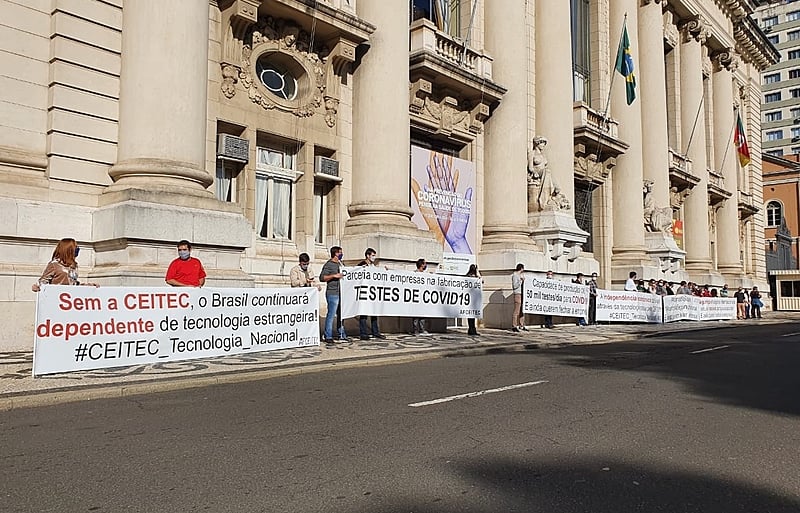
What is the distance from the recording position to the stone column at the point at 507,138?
836 inches

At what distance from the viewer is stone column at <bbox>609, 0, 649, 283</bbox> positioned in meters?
28.7

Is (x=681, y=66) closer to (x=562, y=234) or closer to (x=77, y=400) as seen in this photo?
(x=562, y=234)

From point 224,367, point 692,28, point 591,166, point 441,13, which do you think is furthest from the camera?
point 692,28

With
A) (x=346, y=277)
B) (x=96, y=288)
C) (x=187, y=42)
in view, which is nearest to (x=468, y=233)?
(x=346, y=277)

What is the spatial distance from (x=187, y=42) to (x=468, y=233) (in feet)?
35.2

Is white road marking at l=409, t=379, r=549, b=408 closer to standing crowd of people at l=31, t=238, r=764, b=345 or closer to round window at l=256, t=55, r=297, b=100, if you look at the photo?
standing crowd of people at l=31, t=238, r=764, b=345

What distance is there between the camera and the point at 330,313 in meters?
13.7

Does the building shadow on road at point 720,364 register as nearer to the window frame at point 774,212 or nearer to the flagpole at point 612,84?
the flagpole at point 612,84

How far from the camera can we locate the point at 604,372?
32.0ft

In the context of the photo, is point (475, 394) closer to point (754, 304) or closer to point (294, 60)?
point (294, 60)

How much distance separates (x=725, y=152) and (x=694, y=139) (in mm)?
5695

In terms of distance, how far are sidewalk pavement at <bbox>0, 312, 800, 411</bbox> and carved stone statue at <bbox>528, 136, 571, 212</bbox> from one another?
24.3 ft

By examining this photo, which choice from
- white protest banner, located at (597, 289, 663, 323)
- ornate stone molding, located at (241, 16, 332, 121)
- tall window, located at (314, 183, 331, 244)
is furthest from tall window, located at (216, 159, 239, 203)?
white protest banner, located at (597, 289, 663, 323)

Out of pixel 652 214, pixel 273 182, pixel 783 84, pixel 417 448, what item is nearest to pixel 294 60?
pixel 273 182
